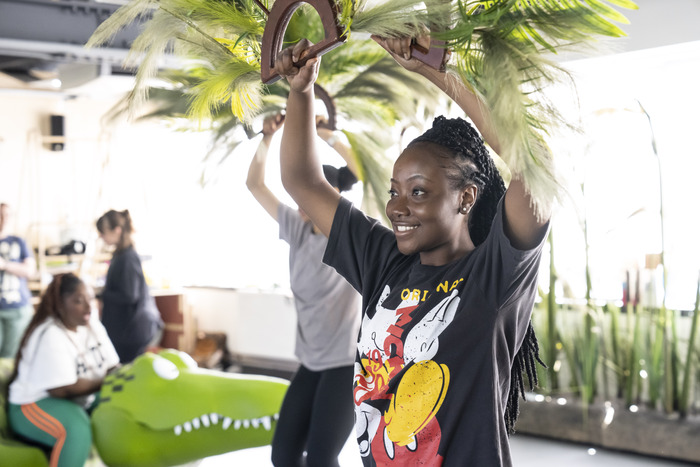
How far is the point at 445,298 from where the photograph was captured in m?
1.12

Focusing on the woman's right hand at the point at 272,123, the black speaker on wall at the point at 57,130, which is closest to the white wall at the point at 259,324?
the black speaker on wall at the point at 57,130

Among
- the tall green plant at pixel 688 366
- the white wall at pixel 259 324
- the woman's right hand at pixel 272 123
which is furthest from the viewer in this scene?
the white wall at pixel 259 324

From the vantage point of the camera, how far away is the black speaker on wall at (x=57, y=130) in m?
6.78

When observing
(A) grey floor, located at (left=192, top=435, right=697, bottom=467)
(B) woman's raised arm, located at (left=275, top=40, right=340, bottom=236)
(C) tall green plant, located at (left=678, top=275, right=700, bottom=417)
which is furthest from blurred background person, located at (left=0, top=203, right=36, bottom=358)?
(C) tall green plant, located at (left=678, top=275, right=700, bottom=417)

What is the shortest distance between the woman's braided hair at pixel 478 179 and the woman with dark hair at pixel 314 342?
90 centimetres

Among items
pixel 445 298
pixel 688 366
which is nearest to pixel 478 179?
pixel 445 298

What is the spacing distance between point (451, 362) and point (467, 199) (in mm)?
300

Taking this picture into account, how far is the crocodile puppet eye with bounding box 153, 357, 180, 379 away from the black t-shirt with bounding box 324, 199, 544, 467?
1.68m

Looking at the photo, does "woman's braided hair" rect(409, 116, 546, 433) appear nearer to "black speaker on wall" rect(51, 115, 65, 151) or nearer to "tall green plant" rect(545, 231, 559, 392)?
"tall green plant" rect(545, 231, 559, 392)

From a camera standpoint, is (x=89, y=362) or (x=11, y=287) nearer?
(x=89, y=362)

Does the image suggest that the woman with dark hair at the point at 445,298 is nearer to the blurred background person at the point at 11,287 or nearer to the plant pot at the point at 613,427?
the plant pot at the point at 613,427

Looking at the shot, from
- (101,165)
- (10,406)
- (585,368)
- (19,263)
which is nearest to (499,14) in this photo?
(10,406)

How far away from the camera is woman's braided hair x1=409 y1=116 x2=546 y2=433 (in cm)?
122

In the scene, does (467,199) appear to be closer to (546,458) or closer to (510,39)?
(510,39)
